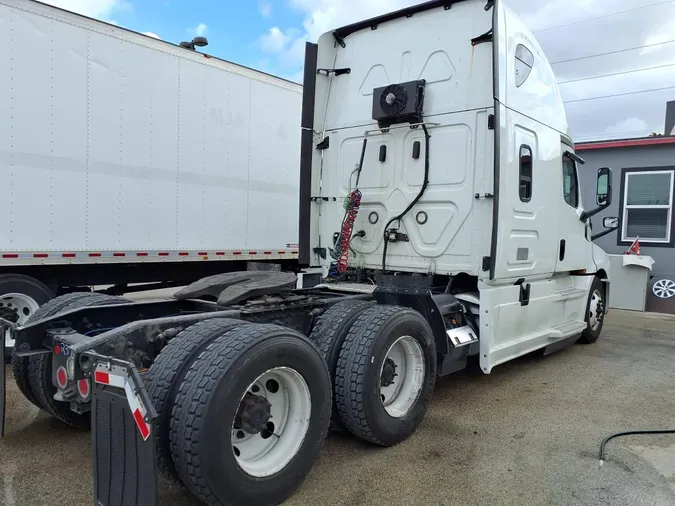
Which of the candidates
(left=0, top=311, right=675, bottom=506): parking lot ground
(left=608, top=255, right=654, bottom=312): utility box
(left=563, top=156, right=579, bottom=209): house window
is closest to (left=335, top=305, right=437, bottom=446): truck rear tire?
(left=0, top=311, right=675, bottom=506): parking lot ground

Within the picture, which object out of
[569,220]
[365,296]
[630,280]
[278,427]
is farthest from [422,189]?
[630,280]

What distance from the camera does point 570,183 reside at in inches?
253

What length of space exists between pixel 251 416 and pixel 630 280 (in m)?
10.7

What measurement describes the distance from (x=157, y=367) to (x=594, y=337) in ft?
22.2

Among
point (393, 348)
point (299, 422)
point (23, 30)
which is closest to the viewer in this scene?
point (299, 422)

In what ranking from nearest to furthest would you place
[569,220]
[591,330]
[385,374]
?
[385,374], [569,220], [591,330]

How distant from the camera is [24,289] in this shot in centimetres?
607

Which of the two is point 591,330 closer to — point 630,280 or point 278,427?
point 630,280

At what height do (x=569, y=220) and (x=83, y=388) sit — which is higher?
(x=569, y=220)

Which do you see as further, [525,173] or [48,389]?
[525,173]

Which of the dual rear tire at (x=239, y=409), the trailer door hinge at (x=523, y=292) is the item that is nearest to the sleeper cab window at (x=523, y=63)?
the trailer door hinge at (x=523, y=292)

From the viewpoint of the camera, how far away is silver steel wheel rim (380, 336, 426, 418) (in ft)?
13.5

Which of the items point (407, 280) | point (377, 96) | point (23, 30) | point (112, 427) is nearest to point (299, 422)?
point (112, 427)

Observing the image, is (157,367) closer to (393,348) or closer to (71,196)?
(393,348)
